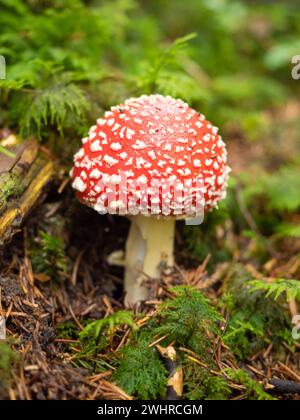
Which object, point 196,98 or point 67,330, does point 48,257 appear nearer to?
point 67,330

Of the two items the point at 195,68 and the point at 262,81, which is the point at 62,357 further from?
the point at 262,81

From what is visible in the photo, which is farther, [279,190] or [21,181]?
[279,190]

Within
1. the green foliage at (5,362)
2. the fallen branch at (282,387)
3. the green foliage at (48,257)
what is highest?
the green foliage at (48,257)

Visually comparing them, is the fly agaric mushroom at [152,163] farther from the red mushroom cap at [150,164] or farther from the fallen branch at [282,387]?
the fallen branch at [282,387]

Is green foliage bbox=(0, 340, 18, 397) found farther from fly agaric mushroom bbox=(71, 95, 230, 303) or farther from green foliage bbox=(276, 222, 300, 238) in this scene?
green foliage bbox=(276, 222, 300, 238)

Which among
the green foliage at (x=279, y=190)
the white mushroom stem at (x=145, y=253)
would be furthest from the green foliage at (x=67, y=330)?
the green foliage at (x=279, y=190)

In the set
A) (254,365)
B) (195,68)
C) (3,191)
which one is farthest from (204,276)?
(195,68)

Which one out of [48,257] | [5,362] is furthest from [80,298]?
[5,362]
